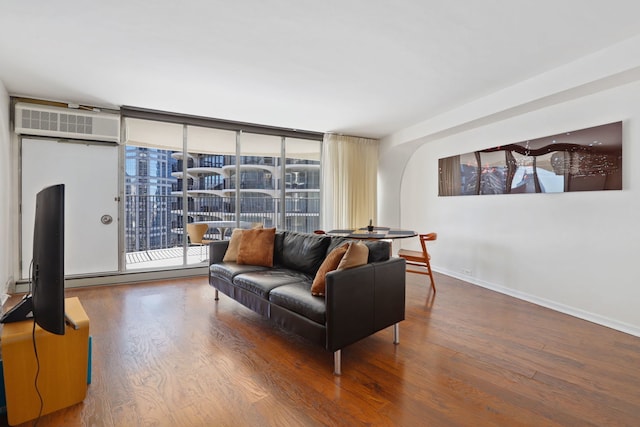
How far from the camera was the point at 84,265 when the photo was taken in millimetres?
4059

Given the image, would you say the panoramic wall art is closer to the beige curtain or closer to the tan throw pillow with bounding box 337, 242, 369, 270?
the beige curtain

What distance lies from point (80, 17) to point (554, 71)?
13.3ft

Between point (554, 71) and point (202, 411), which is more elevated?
Answer: point (554, 71)

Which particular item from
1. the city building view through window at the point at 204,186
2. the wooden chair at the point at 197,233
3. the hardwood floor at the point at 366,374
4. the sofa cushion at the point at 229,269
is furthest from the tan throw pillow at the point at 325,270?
the city building view through window at the point at 204,186

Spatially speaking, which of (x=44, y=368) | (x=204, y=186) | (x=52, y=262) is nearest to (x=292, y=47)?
(x=52, y=262)

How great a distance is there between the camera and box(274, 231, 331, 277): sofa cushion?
9.71ft

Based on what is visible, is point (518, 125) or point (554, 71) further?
point (518, 125)

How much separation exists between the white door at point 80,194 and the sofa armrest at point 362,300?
3740mm

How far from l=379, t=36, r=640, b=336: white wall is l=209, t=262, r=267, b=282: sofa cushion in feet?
9.98

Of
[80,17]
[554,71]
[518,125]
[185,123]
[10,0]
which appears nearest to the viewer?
[10,0]

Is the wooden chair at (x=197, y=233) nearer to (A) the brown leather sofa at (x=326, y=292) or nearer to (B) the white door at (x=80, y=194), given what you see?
(B) the white door at (x=80, y=194)

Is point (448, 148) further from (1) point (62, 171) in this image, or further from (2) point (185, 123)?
(1) point (62, 171)

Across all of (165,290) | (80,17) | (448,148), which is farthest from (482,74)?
(165,290)

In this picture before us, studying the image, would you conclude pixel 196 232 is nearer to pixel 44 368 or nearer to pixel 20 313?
pixel 20 313
